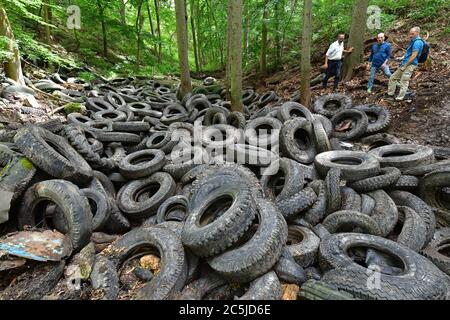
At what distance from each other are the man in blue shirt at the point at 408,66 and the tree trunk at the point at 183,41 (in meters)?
8.12

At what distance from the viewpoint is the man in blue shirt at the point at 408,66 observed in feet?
23.7

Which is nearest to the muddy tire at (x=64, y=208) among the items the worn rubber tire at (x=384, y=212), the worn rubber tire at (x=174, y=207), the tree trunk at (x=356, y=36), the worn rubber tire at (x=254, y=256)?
the worn rubber tire at (x=174, y=207)

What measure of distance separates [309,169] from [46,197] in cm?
460

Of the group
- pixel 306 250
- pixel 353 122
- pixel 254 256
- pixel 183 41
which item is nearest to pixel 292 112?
pixel 353 122

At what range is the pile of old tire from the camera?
3158 millimetres

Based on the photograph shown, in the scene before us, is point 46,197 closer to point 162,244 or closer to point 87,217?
point 87,217

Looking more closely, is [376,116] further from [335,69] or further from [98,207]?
[98,207]

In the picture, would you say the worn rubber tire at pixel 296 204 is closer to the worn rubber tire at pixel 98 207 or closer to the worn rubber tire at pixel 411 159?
the worn rubber tire at pixel 411 159

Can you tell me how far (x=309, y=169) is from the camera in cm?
543

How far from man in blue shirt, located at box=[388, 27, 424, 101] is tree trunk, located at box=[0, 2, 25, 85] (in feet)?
36.9

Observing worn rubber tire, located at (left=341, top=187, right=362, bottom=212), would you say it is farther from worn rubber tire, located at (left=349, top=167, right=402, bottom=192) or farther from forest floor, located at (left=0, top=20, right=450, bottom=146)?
forest floor, located at (left=0, top=20, right=450, bottom=146)

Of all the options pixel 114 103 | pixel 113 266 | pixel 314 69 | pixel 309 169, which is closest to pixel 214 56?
pixel 314 69

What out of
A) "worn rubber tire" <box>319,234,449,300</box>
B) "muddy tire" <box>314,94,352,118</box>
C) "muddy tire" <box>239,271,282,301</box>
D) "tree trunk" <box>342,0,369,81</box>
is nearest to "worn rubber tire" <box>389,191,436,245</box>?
"worn rubber tire" <box>319,234,449,300</box>

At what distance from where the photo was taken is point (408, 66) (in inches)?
291
